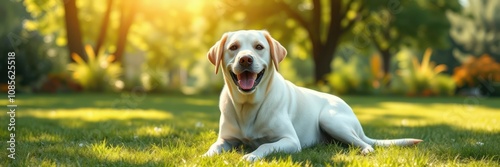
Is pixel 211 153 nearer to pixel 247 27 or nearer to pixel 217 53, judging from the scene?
pixel 217 53

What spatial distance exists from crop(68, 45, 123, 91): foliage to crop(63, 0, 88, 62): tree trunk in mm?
659

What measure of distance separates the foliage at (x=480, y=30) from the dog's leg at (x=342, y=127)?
127 ft

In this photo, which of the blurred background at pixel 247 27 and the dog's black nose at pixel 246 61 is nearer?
the dog's black nose at pixel 246 61

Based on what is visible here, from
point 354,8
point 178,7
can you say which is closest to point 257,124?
point 354,8

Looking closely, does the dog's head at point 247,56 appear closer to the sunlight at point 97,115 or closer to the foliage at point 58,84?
the sunlight at point 97,115

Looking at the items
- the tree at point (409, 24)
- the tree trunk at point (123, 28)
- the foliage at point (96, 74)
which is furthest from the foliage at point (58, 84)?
the tree at point (409, 24)

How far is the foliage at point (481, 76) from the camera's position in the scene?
2558 cm

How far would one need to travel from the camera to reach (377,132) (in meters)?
7.14

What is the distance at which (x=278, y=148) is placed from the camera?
4.65 metres

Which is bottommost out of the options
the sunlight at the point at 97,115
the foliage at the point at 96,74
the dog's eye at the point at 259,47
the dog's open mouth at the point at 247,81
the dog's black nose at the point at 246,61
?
the foliage at the point at 96,74

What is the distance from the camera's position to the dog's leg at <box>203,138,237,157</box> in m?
4.73

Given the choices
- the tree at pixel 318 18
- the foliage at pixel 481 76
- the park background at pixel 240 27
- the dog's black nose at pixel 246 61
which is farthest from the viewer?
the tree at pixel 318 18

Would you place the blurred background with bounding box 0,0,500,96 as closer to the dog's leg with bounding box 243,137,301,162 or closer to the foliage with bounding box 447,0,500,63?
the foliage with bounding box 447,0,500,63

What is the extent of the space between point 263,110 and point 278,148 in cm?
45
